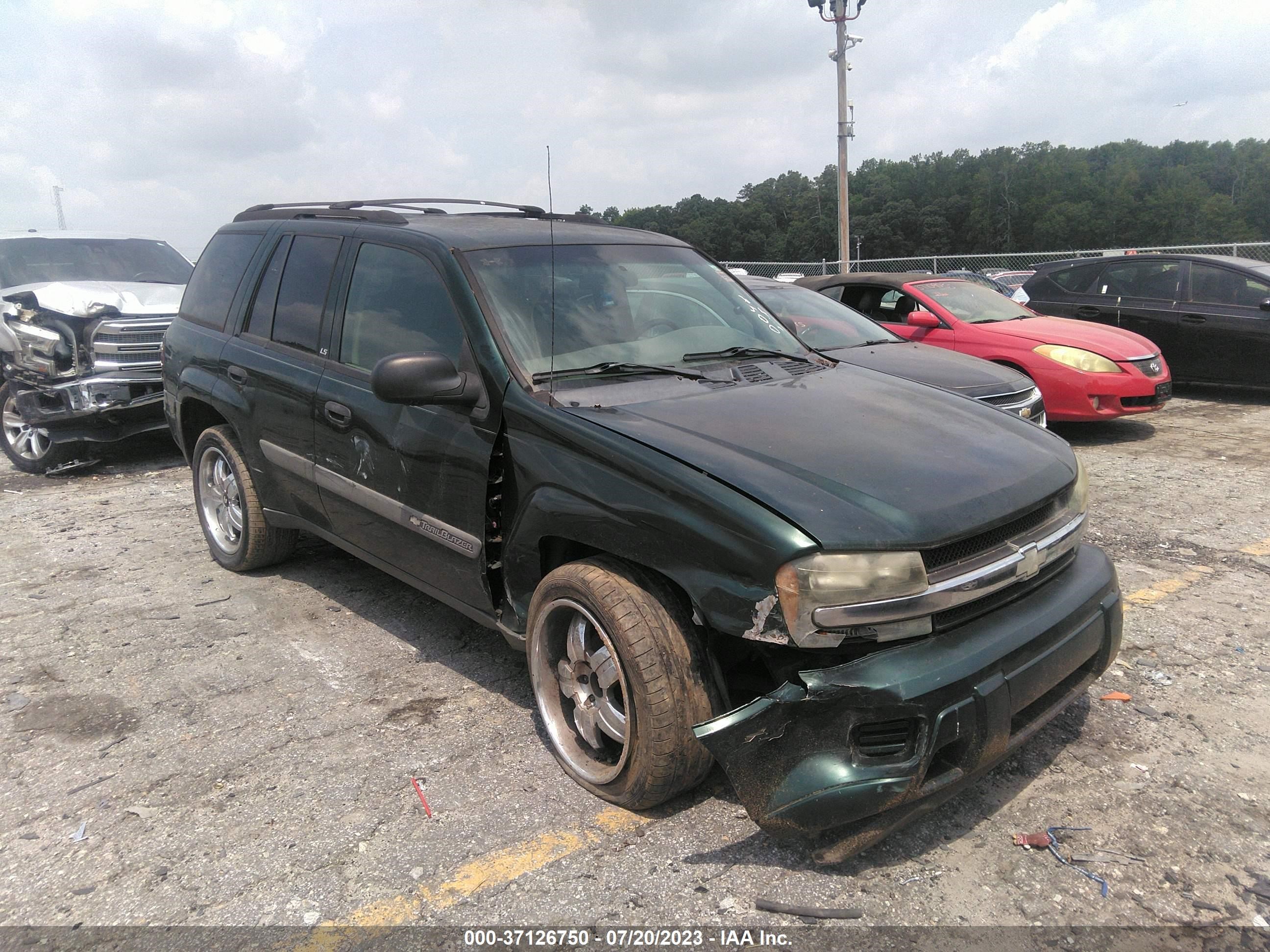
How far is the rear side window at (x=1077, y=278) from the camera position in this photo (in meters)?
10.8

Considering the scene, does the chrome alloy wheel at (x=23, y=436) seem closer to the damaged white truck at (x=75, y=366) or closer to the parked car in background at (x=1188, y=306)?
the damaged white truck at (x=75, y=366)

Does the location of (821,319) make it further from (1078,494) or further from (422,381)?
(422,381)

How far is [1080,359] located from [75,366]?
881 cm

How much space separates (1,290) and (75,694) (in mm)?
6260

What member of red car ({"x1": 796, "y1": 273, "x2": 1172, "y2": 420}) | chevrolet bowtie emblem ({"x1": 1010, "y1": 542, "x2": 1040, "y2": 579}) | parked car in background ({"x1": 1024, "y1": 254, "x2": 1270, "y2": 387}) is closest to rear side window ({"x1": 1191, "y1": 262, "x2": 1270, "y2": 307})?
parked car in background ({"x1": 1024, "y1": 254, "x2": 1270, "y2": 387})

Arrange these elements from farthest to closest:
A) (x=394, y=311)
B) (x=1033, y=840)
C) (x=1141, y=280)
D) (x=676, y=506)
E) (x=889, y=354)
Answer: (x=1141, y=280)
(x=889, y=354)
(x=394, y=311)
(x=1033, y=840)
(x=676, y=506)

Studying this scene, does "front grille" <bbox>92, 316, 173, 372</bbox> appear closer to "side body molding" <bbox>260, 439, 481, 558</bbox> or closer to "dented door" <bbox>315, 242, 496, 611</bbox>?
"side body molding" <bbox>260, 439, 481, 558</bbox>

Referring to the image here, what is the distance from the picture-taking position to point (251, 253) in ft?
15.5

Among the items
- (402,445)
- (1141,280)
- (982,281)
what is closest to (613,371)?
(402,445)

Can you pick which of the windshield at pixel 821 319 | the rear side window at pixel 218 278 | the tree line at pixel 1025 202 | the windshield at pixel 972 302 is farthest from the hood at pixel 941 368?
the tree line at pixel 1025 202

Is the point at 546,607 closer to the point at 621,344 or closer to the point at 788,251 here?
the point at 621,344

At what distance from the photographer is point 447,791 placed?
2990 millimetres

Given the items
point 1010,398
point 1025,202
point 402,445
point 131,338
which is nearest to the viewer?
point 402,445

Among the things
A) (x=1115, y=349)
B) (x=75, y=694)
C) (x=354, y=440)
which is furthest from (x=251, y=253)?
(x=1115, y=349)
